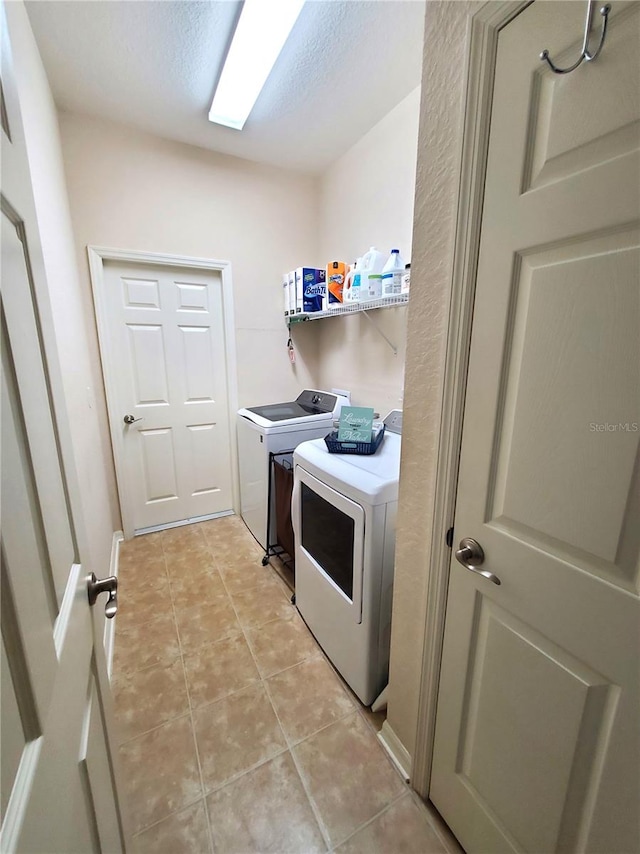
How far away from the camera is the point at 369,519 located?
1234 millimetres

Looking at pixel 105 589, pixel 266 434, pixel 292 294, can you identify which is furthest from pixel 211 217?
pixel 105 589

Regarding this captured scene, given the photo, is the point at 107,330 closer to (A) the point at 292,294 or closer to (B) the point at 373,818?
(A) the point at 292,294

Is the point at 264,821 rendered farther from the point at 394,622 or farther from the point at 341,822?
the point at 394,622

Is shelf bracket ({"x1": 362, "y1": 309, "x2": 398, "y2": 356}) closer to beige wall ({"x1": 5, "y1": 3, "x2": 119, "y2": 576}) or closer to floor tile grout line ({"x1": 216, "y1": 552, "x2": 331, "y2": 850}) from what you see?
beige wall ({"x1": 5, "y1": 3, "x2": 119, "y2": 576})

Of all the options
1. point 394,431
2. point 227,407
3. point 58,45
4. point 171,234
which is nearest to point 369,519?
point 394,431

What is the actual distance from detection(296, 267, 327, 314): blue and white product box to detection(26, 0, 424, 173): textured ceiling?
2.70ft

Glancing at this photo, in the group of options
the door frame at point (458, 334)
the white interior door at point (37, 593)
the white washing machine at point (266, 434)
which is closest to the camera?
the white interior door at point (37, 593)

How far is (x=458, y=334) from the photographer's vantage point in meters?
0.83

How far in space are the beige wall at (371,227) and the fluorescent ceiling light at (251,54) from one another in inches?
30.4

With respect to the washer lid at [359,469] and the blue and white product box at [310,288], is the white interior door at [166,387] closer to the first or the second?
the blue and white product box at [310,288]

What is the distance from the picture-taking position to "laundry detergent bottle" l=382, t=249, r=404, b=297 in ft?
6.07

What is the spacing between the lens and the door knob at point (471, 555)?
841 millimetres

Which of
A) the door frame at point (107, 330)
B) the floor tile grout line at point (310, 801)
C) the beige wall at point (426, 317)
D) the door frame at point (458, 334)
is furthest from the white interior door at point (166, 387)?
the door frame at point (458, 334)

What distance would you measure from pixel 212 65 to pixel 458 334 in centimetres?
200
